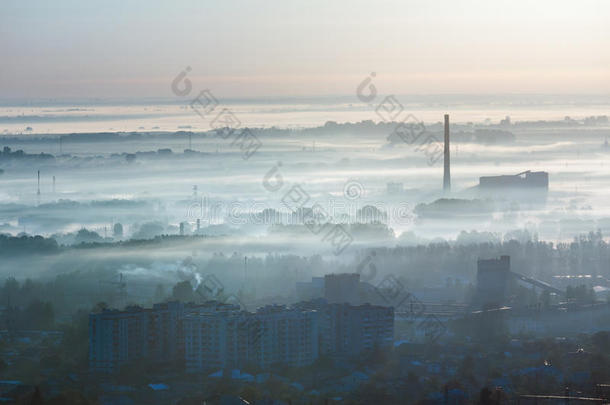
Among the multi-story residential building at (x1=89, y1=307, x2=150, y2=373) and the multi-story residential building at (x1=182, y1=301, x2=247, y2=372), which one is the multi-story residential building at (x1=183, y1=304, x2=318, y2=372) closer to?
the multi-story residential building at (x1=182, y1=301, x2=247, y2=372)

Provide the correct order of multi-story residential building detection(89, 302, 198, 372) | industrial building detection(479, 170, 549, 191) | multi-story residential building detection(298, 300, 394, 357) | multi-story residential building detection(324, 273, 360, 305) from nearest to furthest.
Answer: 1. multi-story residential building detection(89, 302, 198, 372)
2. multi-story residential building detection(298, 300, 394, 357)
3. multi-story residential building detection(324, 273, 360, 305)
4. industrial building detection(479, 170, 549, 191)

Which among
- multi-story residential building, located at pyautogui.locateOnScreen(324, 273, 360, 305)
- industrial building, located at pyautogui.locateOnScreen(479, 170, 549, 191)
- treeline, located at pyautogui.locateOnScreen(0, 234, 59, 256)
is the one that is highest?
industrial building, located at pyautogui.locateOnScreen(479, 170, 549, 191)

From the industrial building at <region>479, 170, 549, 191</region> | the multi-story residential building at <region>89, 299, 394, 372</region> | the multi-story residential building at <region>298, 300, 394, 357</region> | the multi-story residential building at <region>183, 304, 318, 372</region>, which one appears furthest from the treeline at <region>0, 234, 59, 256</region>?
the industrial building at <region>479, 170, 549, 191</region>

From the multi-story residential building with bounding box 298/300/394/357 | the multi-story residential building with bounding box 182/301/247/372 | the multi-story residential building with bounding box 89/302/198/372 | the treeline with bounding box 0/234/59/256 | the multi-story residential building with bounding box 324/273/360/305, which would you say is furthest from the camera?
the treeline with bounding box 0/234/59/256

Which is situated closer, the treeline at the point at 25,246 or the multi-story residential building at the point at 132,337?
the multi-story residential building at the point at 132,337

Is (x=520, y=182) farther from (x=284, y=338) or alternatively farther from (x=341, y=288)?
(x=284, y=338)

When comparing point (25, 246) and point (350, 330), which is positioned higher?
point (25, 246)

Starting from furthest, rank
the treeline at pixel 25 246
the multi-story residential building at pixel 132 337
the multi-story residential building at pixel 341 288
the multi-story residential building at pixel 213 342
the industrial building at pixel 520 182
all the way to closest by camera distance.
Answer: the industrial building at pixel 520 182
the treeline at pixel 25 246
the multi-story residential building at pixel 341 288
the multi-story residential building at pixel 132 337
the multi-story residential building at pixel 213 342

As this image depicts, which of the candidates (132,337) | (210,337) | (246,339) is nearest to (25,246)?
(132,337)

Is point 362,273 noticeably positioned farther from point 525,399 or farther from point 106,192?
point 106,192

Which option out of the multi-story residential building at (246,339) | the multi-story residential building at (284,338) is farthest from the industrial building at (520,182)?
the multi-story residential building at (246,339)

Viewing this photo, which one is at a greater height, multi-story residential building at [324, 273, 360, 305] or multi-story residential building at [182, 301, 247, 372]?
multi-story residential building at [324, 273, 360, 305]

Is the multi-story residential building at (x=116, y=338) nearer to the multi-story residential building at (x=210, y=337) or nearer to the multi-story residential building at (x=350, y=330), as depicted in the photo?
the multi-story residential building at (x=210, y=337)
